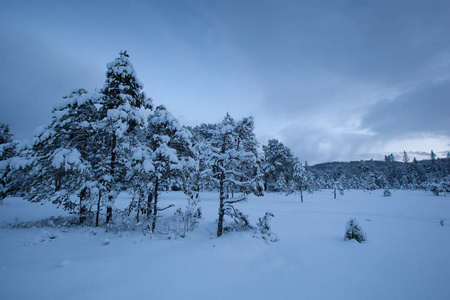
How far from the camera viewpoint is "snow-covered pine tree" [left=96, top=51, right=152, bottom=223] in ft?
31.4

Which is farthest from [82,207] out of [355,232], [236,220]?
[355,232]

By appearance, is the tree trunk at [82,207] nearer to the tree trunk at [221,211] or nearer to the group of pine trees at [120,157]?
the group of pine trees at [120,157]

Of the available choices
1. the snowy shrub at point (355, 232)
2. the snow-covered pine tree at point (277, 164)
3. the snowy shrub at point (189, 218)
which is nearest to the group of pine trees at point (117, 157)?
the snowy shrub at point (189, 218)

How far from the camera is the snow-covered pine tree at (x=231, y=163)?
8.97m

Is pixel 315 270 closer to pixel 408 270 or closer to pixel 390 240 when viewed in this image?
pixel 408 270

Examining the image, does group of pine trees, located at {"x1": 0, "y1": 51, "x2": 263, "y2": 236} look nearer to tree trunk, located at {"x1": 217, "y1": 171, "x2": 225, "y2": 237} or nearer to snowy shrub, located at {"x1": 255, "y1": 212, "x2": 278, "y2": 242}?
tree trunk, located at {"x1": 217, "y1": 171, "x2": 225, "y2": 237}

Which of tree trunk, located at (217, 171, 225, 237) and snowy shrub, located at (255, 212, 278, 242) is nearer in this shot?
snowy shrub, located at (255, 212, 278, 242)

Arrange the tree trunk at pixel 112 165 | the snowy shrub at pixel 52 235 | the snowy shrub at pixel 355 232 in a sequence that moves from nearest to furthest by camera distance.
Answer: the snowy shrub at pixel 52 235 → the snowy shrub at pixel 355 232 → the tree trunk at pixel 112 165

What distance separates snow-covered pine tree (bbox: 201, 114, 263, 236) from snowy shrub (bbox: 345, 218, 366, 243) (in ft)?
15.8

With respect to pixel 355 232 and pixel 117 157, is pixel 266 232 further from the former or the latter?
pixel 117 157

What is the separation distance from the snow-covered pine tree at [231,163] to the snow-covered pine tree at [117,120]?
482 cm

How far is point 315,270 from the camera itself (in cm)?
577

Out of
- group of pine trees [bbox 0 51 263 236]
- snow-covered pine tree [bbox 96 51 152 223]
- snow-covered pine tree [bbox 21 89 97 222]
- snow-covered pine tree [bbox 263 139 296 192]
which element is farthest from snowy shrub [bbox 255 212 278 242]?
snow-covered pine tree [bbox 263 139 296 192]

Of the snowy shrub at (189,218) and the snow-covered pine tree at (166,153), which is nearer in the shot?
the snow-covered pine tree at (166,153)
